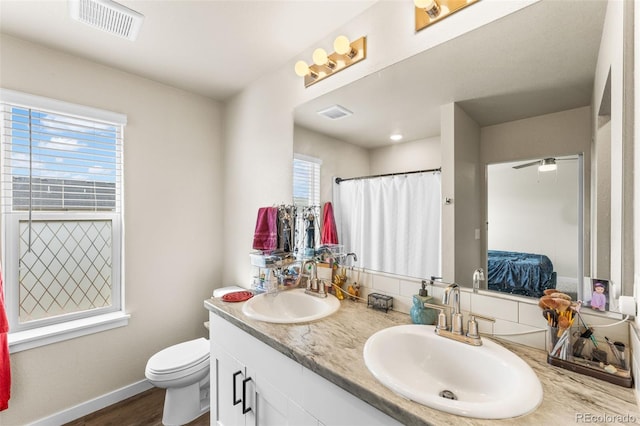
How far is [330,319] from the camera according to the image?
120cm

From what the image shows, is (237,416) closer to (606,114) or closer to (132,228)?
(132,228)

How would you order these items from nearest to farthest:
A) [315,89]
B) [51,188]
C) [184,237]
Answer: [315,89]
[51,188]
[184,237]

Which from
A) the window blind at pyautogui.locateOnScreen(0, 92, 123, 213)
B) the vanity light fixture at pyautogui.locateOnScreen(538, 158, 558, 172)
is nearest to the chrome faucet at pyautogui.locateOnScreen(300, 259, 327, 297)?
the vanity light fixture at pyautogui.locateOnScreen(538, 158, 558, 172)

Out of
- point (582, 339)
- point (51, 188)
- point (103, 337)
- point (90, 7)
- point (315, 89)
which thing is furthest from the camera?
point (103, 337)

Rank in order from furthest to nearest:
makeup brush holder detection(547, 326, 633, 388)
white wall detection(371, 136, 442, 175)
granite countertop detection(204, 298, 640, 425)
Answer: white wall detection(371, 136, 442, 175), makeup brush holder detection(547, 326, 633, 388), granite countertop detection(204, 298, 640, 425)

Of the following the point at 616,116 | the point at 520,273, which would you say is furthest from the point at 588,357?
the point at 616,116

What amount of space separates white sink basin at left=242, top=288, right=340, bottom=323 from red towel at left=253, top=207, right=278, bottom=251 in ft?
1.10

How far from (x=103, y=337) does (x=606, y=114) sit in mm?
2941

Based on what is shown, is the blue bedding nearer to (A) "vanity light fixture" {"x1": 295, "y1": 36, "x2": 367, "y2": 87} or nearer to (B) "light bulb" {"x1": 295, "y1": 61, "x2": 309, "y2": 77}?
(A) "vanity light fixture" {"x1": 295, "y1": 36, "x2": 367, "y2": 87}

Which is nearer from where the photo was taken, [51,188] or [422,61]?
[422,61]

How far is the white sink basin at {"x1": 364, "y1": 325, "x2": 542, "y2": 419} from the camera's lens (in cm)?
64

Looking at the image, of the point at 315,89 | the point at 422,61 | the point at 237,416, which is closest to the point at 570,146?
the point at 422,61

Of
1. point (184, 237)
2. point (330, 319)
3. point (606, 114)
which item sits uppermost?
point (606, 114)

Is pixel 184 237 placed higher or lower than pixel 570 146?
lower
